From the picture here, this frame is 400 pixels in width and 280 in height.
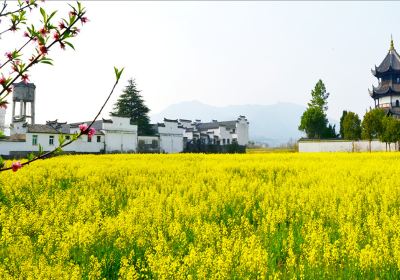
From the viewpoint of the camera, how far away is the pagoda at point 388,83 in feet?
185

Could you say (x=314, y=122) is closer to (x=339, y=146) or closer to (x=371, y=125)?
(x=339, y=146)

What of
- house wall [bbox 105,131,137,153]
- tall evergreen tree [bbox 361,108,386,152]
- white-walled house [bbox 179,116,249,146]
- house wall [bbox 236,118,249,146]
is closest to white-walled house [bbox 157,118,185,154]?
house wall [bbox 105,131,137,153]

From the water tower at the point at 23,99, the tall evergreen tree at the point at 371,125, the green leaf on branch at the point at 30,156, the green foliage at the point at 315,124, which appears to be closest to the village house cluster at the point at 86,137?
the water tower at the point at 23,99

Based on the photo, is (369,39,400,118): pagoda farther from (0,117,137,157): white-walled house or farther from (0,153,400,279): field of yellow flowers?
(0,153,400,279): field of yellow flowers

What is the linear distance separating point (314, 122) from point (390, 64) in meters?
17.4

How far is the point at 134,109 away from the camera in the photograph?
55.3 m

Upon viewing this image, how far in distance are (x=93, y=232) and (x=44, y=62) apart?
3.44 meters

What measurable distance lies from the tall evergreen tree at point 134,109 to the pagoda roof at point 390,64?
35820 mm

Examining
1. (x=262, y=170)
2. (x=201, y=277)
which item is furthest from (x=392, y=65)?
(x=201, y=277)

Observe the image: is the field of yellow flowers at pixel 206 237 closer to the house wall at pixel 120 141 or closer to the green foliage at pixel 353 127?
the green foliage at pixel 353 127

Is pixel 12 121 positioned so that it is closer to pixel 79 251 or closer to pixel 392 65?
pixel 79 251

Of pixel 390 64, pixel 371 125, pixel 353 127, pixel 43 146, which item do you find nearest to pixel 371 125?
pixel 371 125

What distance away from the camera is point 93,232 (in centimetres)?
535

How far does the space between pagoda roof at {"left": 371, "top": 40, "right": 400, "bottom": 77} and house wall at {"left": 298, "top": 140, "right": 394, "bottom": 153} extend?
21515mm
